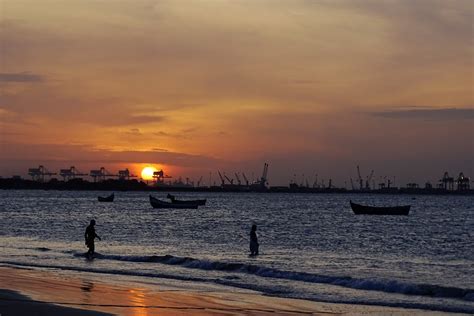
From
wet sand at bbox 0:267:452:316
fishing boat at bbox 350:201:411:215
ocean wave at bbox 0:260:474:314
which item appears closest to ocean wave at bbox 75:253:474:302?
ocean wave at bbox 0:260:474:314

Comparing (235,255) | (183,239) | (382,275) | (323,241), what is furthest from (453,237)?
(382,275)

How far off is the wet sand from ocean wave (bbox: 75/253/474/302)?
4.73m

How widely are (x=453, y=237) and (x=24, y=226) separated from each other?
132 ft

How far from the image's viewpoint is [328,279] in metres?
31.1

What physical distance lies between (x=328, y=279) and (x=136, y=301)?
11321 millimetres

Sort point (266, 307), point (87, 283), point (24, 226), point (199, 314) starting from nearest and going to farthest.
A: point (199, 314), point (266, 307), point (87, 283), point (24, 226)

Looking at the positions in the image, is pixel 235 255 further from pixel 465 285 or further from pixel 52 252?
pixel 465 285

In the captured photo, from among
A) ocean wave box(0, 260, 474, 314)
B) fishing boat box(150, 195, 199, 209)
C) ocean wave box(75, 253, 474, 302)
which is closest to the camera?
ocean wave box(0, 260, 474, 314)

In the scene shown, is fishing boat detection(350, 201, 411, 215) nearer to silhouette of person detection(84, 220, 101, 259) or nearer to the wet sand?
silhouette of person detection(84, 220, 101, 259)

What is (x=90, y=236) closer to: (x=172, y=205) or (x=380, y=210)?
(x=380, y=210)

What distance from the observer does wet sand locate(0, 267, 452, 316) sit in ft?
64.7

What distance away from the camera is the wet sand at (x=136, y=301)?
1973 cm

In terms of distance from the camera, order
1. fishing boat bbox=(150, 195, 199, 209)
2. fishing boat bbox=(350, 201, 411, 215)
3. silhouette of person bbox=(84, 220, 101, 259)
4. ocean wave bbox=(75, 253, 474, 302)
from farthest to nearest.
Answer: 1. fishing boat bbox=(150, 195, 199, 209)
2. fishing boat bbox=(350, 201, 411, 215)
3. silhouette of person bbox=(84, 220, 101, 259)
4. ocean wave bbox=(75, 253, 474, 302)

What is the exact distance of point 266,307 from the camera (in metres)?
22.0
